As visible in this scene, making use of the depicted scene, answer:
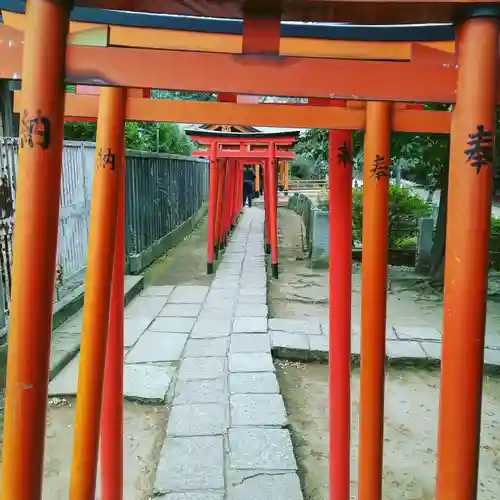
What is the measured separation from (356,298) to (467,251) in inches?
235

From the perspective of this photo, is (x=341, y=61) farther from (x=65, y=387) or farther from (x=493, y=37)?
(x=65, y=387)

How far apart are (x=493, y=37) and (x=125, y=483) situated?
8.88ft

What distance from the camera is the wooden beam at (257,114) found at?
4.75 feet

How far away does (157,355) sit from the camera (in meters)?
4.66

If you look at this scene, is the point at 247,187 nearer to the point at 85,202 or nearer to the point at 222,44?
the point at 85,202

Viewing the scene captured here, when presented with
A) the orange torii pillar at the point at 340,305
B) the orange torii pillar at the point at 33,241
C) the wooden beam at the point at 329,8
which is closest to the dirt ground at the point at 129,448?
the orange torii pillar at the point at 340,305

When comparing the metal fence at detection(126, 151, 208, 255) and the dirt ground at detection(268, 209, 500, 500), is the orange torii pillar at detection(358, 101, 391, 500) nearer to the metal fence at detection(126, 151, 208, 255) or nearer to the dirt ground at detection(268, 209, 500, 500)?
the dirt ground at detection(268, 209, 500, 500)

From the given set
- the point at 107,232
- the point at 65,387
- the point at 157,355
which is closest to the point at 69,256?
the point at 157,355

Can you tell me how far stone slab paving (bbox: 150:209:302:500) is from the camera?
2.68m

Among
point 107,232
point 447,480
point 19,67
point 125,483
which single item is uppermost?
point 19,67

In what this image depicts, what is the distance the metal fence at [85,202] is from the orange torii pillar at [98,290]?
261cm

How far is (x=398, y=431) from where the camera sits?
3.54 meters

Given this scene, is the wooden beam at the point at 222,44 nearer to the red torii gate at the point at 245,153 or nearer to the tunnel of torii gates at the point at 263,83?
the tunnel of torii gates at the point at 263,83

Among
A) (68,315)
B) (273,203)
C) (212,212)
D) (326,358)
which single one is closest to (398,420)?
(326,358)
